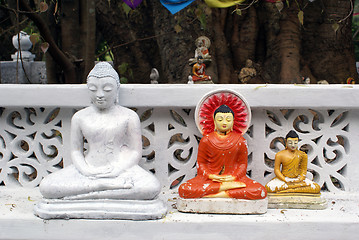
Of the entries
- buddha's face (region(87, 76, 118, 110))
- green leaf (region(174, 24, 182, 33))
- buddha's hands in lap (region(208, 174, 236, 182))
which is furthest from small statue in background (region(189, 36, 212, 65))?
buddha's hands in lap (region(208, 174, 236, 182))

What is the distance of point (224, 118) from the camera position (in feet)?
9.53

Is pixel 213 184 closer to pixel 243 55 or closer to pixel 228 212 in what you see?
pixel 228 212

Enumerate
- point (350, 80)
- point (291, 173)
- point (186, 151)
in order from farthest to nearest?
1. point (350, 80)
2. point (186, 151)
3. point (291, 173)

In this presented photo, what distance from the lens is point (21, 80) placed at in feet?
24.7

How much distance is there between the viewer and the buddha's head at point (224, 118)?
2900 mm

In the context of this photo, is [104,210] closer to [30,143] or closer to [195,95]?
[30,143]

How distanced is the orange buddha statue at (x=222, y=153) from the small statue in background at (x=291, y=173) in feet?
0.66

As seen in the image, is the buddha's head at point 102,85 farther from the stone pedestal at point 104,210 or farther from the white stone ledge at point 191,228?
the white stone ledge at point 191,228

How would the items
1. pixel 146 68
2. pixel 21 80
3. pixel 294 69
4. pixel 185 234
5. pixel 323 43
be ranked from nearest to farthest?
pixel 185 234
pixel 294 69
pixel 323 43
pixel 146 68
pixel 21 80

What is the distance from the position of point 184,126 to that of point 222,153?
17.4 inches

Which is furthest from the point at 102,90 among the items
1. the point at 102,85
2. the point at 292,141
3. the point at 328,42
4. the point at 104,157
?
the point at 328,42

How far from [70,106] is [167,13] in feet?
7.17

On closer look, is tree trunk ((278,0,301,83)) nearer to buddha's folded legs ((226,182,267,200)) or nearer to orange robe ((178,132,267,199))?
orange robe ((178,132,267,199))

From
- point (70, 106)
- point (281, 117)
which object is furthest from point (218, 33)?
point (70, 106)
